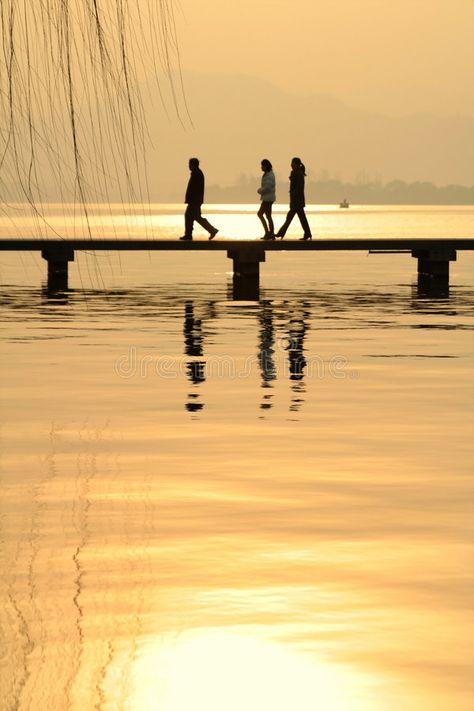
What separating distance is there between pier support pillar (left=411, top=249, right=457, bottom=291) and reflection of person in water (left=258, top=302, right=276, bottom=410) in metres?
6.89

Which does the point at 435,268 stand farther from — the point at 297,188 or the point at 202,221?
the point at 202,221

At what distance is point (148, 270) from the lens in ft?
191

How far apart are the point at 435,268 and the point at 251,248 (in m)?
4.43

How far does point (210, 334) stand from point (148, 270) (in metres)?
33.1

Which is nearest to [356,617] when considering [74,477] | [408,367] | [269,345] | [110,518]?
[110,518]

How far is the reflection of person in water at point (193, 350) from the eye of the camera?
16.2 metres

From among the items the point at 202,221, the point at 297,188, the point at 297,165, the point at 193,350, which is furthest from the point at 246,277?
the point at 193,350

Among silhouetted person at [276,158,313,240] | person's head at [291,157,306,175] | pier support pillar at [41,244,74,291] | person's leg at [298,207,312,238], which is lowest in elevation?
pier support pillar at [41,244,74,291]

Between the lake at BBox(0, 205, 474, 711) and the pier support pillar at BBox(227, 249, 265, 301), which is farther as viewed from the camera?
the pier support pillar at BBox(227, 249, 265, 301)

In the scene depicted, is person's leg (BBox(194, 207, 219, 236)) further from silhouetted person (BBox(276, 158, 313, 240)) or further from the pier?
silhouetted person (BBox(276, 158, 313, 240))

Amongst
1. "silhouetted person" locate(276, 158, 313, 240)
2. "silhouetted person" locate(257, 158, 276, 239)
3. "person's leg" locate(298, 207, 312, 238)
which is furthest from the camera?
"person's leg" locate(298, 207, 312, 238)

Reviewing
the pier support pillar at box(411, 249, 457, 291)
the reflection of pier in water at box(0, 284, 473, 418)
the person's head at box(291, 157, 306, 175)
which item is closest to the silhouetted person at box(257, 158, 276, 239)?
the person's head at box(291, 157, 306, 175)

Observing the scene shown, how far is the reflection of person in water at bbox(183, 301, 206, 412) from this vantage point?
16.2 metres

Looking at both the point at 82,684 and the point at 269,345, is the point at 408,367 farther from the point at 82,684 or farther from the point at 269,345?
the point at 82,684
